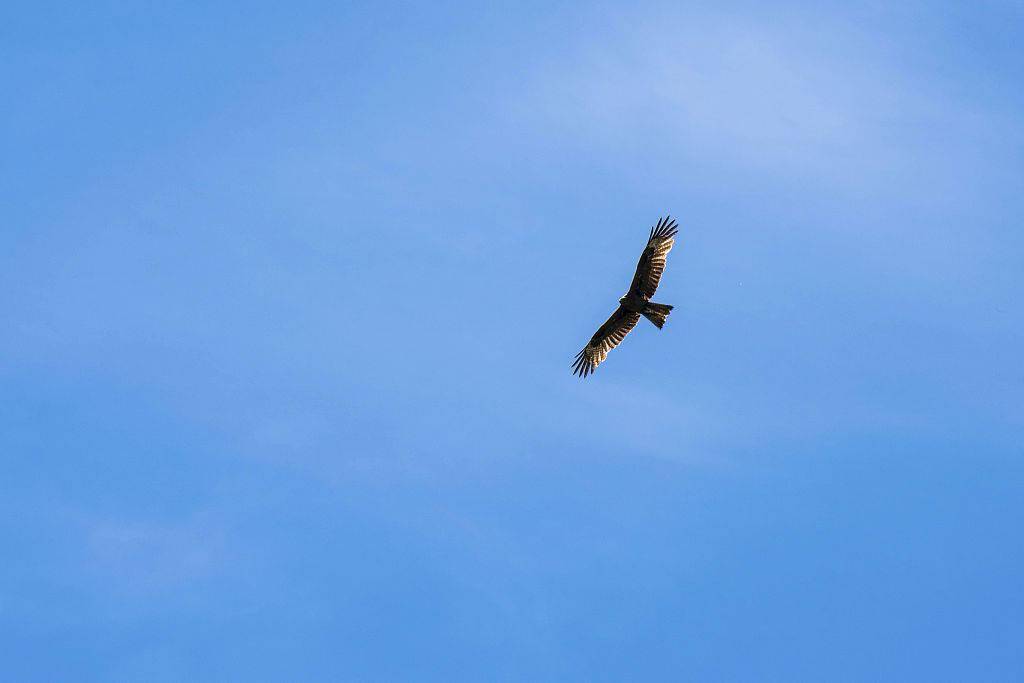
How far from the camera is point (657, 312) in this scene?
173 feet

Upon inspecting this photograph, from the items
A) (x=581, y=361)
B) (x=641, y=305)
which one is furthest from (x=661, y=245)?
(x=581, y=361)

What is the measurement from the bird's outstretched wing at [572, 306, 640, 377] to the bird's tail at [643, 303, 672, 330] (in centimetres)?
107

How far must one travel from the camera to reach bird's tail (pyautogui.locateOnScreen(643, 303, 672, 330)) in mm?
52531

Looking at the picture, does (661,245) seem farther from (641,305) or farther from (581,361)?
(581,361)

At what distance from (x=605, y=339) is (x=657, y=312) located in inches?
130

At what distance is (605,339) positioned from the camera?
182 ft

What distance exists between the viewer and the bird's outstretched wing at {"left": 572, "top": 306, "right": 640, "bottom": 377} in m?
54.6

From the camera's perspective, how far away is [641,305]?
2099 inches

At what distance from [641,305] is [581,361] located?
3934 mm

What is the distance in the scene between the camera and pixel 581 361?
5588 centimetres

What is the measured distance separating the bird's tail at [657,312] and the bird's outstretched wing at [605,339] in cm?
107

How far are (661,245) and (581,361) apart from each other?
605 cm

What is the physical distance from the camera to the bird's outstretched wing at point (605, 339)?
179 feet

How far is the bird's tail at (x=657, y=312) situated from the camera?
52531mm
